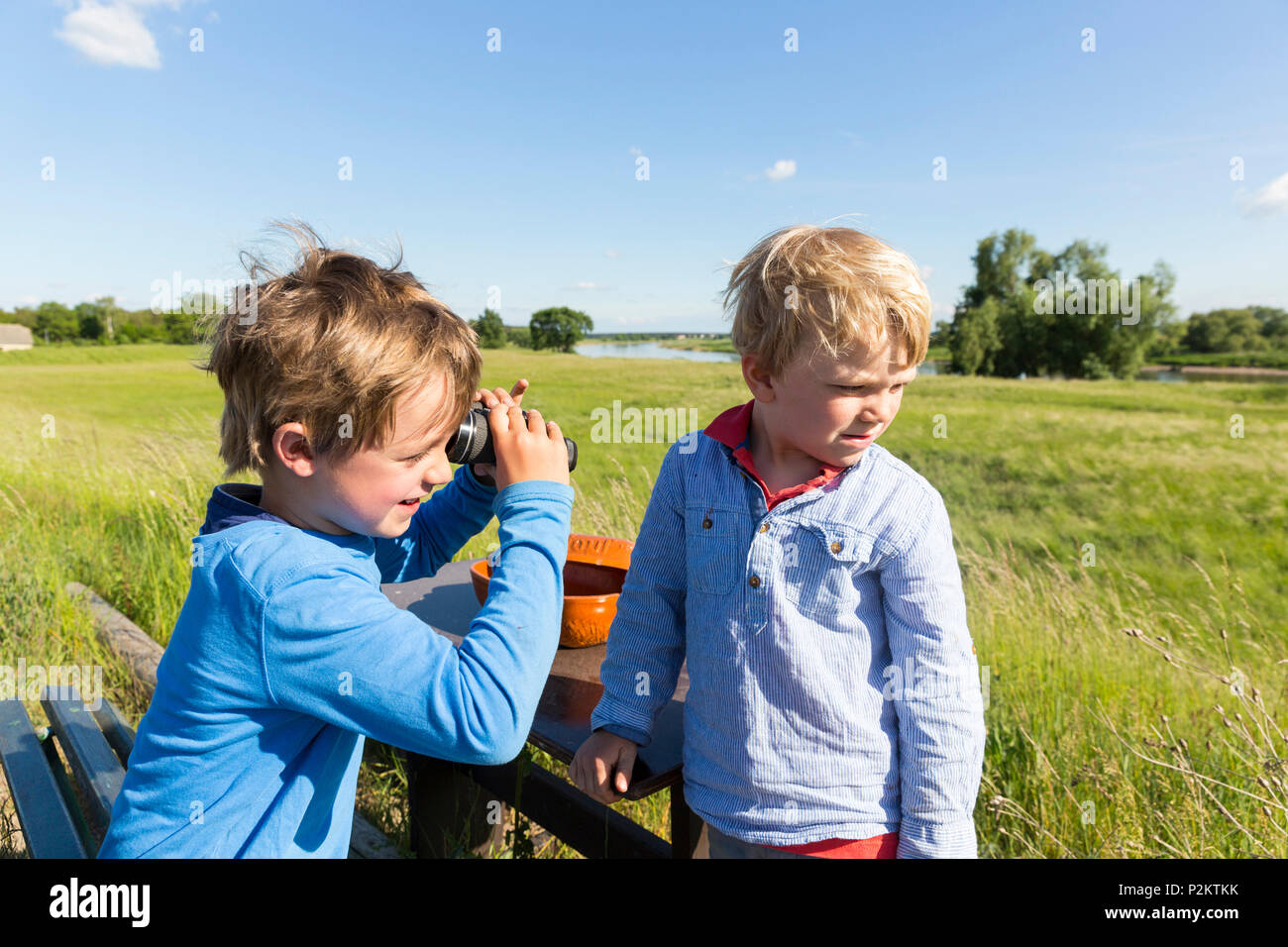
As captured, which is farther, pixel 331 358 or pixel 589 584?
pixel 589 584

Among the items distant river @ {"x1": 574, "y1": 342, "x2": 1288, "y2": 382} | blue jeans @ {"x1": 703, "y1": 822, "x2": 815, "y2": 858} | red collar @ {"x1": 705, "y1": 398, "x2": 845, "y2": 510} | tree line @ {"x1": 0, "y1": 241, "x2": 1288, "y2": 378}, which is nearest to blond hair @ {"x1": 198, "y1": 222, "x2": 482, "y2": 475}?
red collar @ {"x1": 705, "y1": 398, "x2": 845, "y2": 510}

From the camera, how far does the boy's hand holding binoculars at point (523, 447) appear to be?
1284mm

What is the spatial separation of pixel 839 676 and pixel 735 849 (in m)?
0.38

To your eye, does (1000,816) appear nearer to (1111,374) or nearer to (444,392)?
(444,392)

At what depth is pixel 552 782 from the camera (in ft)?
6.79

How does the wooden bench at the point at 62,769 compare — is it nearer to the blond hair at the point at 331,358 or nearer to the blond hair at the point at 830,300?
the blond hair at the point at 331,358

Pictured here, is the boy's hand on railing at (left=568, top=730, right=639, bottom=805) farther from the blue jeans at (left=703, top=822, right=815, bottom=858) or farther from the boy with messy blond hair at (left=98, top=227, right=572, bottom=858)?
the boy with messy blond hair at (left=98, top=227, right=572, bottom=858)

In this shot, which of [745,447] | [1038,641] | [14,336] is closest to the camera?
[745,447]

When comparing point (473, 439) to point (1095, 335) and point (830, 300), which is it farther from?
point (1095, 335)

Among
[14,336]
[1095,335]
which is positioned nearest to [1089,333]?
[1095,335]

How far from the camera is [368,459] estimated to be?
47.4 inches

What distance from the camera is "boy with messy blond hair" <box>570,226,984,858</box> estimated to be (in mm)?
1289

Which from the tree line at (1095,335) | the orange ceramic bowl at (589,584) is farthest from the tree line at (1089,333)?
the orange ceramic bowl at (589,584)
